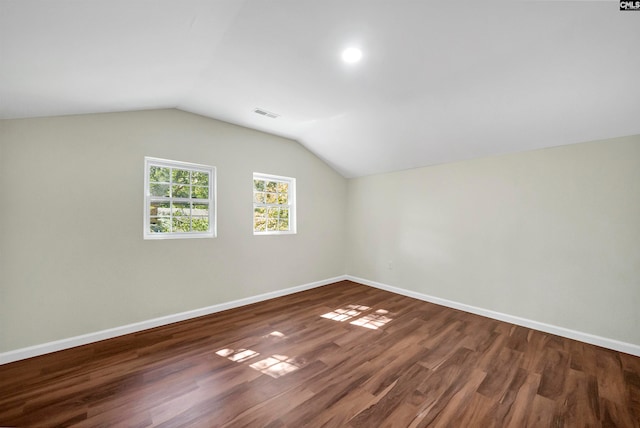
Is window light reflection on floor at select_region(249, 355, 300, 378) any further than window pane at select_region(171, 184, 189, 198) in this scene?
No

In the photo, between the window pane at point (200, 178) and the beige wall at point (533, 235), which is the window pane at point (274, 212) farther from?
the beige wall at point (533, 235)

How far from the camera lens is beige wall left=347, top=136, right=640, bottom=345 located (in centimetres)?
253

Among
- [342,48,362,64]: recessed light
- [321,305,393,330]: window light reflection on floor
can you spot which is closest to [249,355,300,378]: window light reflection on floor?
[321,305,393,330]: window light reflection on floor

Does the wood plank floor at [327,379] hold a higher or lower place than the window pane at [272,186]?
lower

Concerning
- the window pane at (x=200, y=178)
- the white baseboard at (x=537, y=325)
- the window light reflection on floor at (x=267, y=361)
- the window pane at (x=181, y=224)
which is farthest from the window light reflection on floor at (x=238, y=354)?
the white baseboard at (x=537, y=325)

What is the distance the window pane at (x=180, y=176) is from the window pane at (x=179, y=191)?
0.23 ft

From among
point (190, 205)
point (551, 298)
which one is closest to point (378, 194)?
point (551, 298)

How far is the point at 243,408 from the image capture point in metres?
1.71

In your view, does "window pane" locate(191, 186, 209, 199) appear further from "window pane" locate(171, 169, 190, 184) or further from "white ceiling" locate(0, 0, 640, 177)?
"white ceiling" locate(0, 0, 640, 177)

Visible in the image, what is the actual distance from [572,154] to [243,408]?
163 inches

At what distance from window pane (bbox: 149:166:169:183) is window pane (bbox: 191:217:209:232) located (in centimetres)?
62

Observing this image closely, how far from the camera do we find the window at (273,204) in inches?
161

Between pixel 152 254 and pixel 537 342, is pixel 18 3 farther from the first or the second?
pixel 537 342

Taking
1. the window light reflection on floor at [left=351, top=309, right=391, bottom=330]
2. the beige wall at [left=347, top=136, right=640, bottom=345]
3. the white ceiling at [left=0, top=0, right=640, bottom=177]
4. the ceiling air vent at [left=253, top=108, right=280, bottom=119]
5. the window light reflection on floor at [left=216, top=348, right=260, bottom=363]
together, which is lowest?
the window light reflection on floor at [left=216, top=348, right=260, bottom=363]
